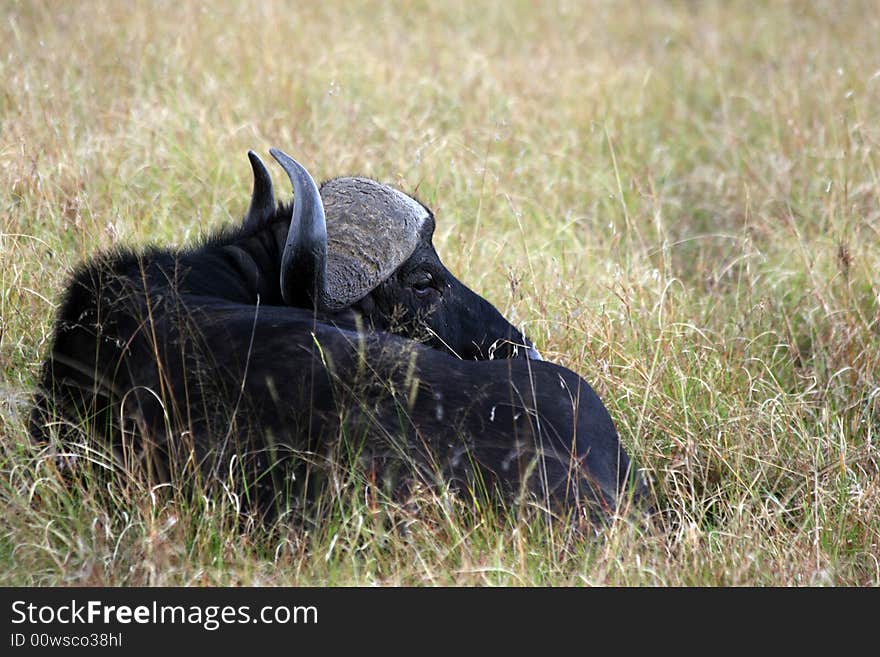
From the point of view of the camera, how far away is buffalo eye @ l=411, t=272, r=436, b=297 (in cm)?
529

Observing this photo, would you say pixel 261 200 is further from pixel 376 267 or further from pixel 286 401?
pixel 286 401

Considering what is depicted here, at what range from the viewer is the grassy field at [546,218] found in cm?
378

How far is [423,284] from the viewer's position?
534 cm

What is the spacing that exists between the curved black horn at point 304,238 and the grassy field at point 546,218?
3.59 ft

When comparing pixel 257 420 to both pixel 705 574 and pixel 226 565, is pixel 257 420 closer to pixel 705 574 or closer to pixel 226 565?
pixel 226 565

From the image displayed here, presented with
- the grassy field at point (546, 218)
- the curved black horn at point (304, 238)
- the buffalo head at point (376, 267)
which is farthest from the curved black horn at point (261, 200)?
the grassy field at point (546, 218)

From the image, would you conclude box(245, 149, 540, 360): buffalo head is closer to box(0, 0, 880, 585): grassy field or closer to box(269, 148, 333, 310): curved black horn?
box(269, 148, 333, 310): curved black horn

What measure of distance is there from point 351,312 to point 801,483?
1.98m

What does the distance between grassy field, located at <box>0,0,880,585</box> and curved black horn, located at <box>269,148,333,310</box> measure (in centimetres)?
109

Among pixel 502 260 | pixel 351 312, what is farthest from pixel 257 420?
pixel 502 260

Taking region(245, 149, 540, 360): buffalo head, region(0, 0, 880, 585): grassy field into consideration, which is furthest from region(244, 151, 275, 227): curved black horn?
region(0, 0, 880, 585): grassy field

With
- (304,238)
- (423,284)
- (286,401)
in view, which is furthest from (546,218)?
(286,401)

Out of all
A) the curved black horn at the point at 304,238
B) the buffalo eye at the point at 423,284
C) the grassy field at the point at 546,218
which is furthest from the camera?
the buffalo eye at the point at 423,284

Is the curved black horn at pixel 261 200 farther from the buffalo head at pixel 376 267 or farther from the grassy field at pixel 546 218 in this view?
the grassy field at pixel 546 218
